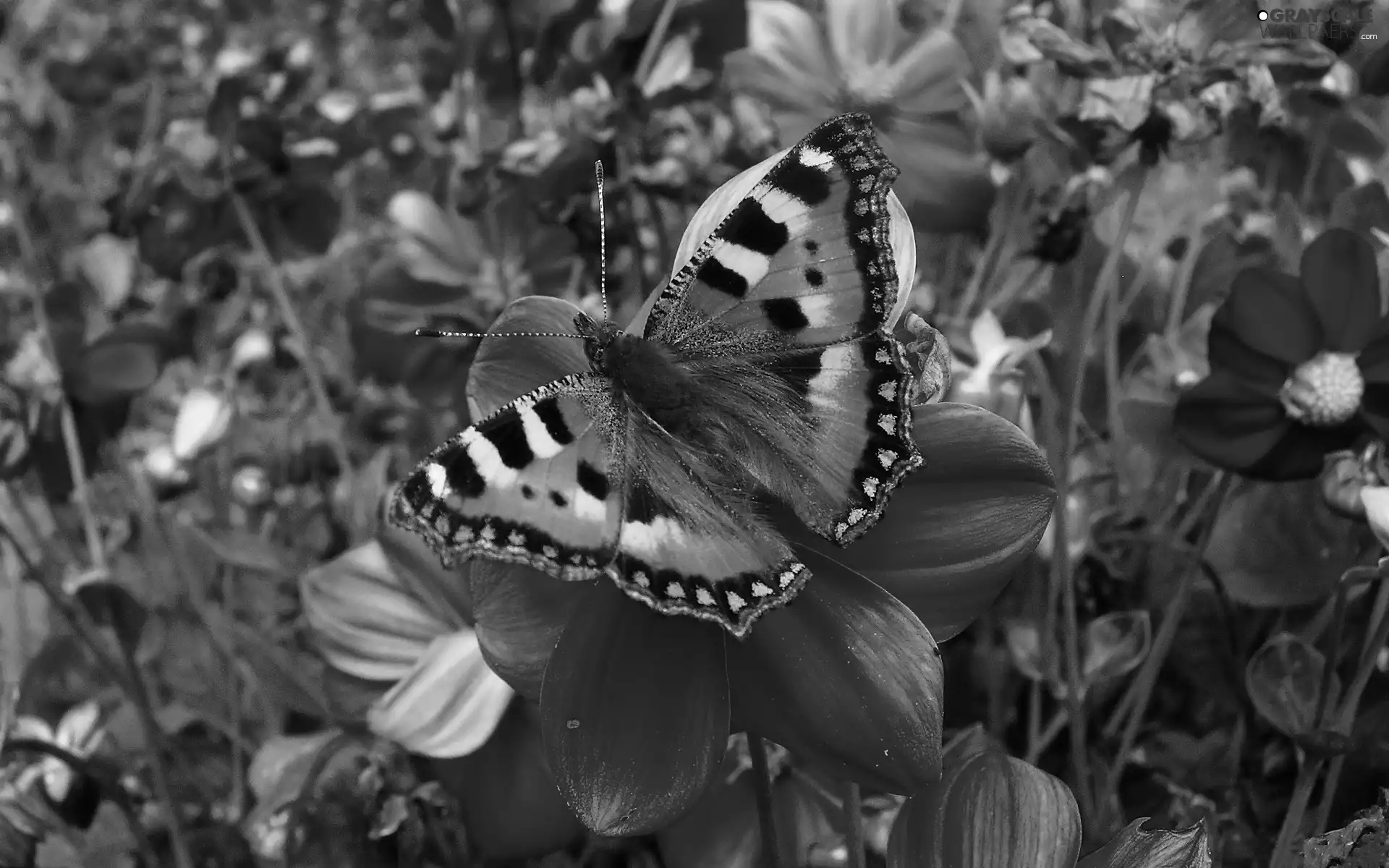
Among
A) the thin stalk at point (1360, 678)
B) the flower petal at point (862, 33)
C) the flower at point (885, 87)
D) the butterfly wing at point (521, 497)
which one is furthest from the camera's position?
the flower petal at point (862, 33)

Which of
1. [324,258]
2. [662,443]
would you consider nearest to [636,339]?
[662,443]

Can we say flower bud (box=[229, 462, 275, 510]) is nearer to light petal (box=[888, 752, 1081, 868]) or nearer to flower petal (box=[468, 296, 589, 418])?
flower petal (box=[468, 296, 589, 418])

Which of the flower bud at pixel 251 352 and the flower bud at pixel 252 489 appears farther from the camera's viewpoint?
the flower bud at pixel 251 352

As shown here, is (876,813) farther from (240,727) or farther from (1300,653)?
(240,727)

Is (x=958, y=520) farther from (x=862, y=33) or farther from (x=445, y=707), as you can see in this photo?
(x=862, y=33)

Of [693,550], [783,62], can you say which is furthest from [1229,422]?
[783,62]

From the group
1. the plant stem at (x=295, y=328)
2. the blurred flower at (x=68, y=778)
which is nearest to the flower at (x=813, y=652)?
the blurred flower at (x=68, y=778)

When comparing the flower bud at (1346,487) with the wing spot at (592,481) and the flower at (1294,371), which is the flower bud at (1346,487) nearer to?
the flower at (1294,371)
